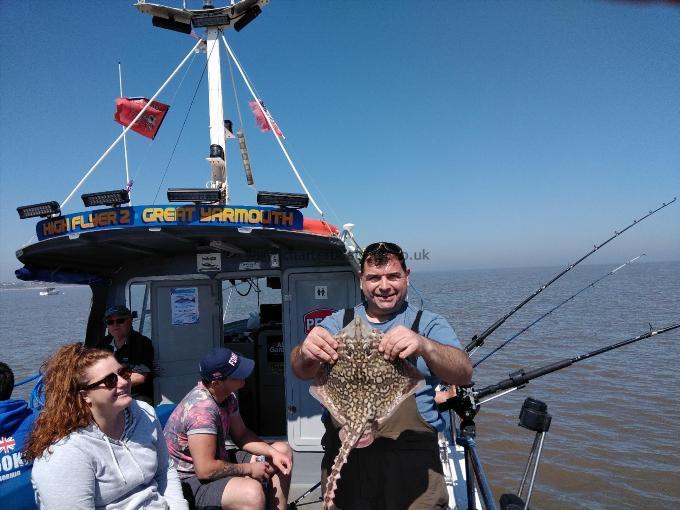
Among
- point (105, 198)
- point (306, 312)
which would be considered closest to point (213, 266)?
point (306, 312)

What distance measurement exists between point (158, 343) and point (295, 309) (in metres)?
2.26

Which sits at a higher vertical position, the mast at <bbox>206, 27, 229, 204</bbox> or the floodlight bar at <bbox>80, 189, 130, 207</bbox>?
the mast at <bbox>206, 27, 229, 204</bbox>

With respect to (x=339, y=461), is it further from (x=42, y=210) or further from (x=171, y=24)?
(x=171, y=24)

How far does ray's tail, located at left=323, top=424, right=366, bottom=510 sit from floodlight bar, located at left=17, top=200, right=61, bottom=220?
4002 millimetres

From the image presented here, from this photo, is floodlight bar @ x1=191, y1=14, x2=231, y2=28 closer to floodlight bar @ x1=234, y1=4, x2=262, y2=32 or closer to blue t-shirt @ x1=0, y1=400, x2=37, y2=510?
floodlight bar @ x1=234, y1=4, x2=262, y2=32

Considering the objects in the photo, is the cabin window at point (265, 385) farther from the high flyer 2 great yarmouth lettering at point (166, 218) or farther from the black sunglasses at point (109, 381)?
the black sunglasses at point (109, 381)

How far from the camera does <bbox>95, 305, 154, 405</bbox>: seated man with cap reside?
5625 mm

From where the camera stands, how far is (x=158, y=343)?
6.50m

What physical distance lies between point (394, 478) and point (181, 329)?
4743 millimetres

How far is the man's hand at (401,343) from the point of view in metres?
2.32

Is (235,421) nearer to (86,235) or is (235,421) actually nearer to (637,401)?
(86,235)

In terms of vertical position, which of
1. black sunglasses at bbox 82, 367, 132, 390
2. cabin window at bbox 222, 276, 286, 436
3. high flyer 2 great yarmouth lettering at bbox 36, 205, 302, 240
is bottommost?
cabin window at bbox 222, 276, 286, 436

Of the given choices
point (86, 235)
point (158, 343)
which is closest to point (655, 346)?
point (158, 343)

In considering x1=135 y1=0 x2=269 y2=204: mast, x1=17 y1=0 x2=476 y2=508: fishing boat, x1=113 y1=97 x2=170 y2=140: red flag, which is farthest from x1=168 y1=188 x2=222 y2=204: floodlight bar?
x1=113 y1=97 x2=170 y2=140: red flag
